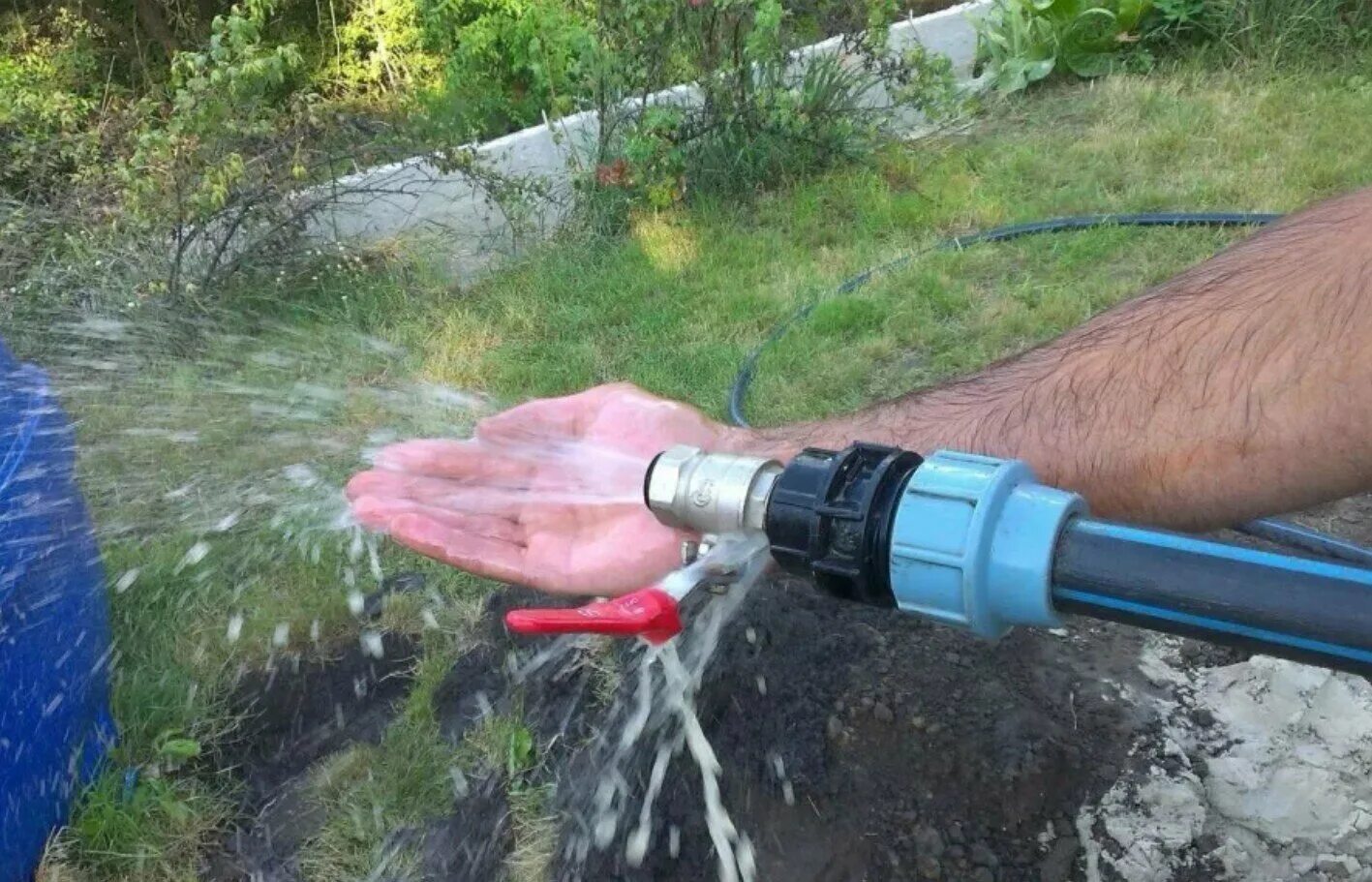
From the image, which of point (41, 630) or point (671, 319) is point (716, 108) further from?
point (41, 630)

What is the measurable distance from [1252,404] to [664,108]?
3.20m

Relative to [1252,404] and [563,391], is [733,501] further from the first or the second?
[563,391]

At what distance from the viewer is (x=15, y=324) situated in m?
3.57

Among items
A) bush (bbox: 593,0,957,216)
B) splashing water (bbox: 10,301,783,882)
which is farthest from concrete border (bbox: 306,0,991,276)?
splashing water (bbox: 10,301,783,882)

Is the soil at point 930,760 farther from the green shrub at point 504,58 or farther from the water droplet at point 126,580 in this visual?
the green shrub at point 504,58

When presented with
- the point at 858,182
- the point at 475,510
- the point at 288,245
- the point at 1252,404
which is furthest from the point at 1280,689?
the point at 288,245

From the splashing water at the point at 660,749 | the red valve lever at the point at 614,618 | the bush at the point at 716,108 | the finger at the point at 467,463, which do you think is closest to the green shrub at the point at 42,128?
the bush at the point at 716,108

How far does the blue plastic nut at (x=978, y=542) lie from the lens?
971 millimetres

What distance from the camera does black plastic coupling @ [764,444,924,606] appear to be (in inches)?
42.3

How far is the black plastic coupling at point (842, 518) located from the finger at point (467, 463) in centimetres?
90

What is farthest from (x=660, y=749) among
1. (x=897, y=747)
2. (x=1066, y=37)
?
(x=1066, y=37)

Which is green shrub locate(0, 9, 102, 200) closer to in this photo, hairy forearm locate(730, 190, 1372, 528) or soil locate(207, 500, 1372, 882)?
soil locate(207, 500, 1372, 882)

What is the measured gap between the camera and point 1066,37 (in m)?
5.19

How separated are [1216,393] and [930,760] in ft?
2.57
